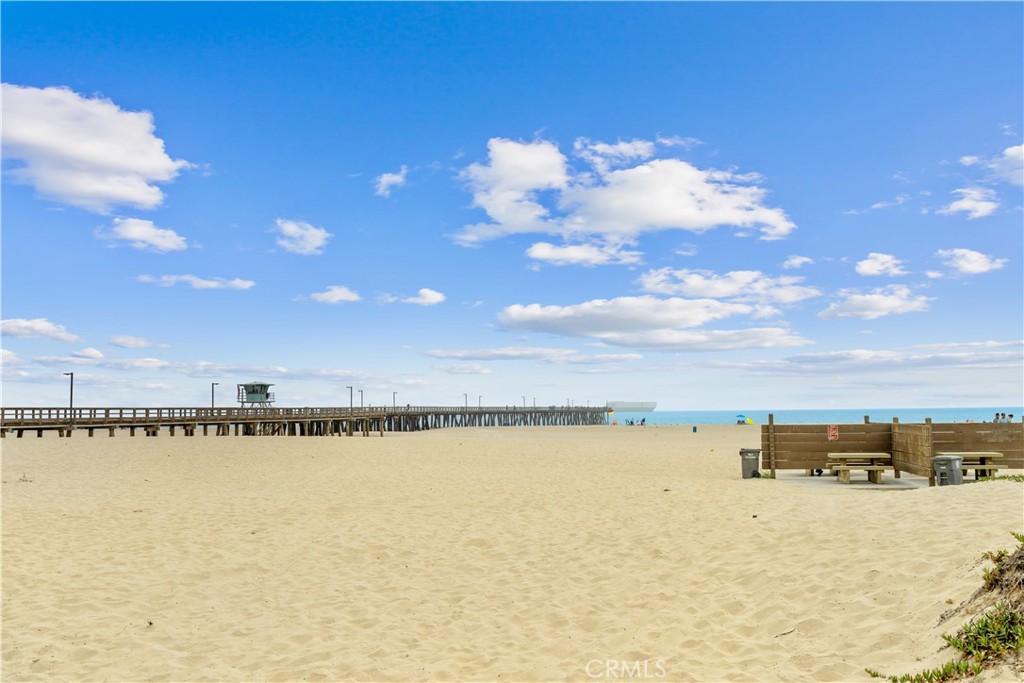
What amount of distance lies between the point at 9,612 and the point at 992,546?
12.2 meters

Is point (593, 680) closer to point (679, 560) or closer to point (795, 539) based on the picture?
point (679, 560)

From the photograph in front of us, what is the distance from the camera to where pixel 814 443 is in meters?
17.5

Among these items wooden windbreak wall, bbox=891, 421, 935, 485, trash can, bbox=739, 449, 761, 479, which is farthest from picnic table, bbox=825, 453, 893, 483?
trash can, bbox=739, 449, 761, 479

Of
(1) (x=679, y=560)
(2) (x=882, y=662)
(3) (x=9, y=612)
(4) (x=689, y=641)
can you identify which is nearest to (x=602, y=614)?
(4) (x=689, y=641)

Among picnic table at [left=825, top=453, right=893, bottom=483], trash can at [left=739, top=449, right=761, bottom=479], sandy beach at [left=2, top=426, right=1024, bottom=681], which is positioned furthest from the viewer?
trash can at [left=739, top=449, right=761, bottom=479]

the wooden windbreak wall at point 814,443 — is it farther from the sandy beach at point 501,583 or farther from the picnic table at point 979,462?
the sandy beach at point 501,583

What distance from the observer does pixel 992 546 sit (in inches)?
298

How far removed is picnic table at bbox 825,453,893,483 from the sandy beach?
660 millimetres

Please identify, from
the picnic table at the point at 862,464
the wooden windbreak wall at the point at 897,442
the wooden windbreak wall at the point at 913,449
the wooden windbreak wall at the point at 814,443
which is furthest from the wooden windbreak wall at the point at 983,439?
the wooden windbreak wall at the point at 814,443

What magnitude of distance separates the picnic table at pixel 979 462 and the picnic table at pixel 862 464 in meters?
1.31

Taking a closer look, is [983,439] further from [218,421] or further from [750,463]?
[218,421]

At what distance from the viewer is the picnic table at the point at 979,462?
1523 centimetres

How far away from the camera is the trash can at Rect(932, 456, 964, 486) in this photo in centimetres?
1373

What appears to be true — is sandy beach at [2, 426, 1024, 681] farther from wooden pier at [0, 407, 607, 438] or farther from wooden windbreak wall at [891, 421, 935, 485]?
wooden pier at [0, 407, 607, 438]
